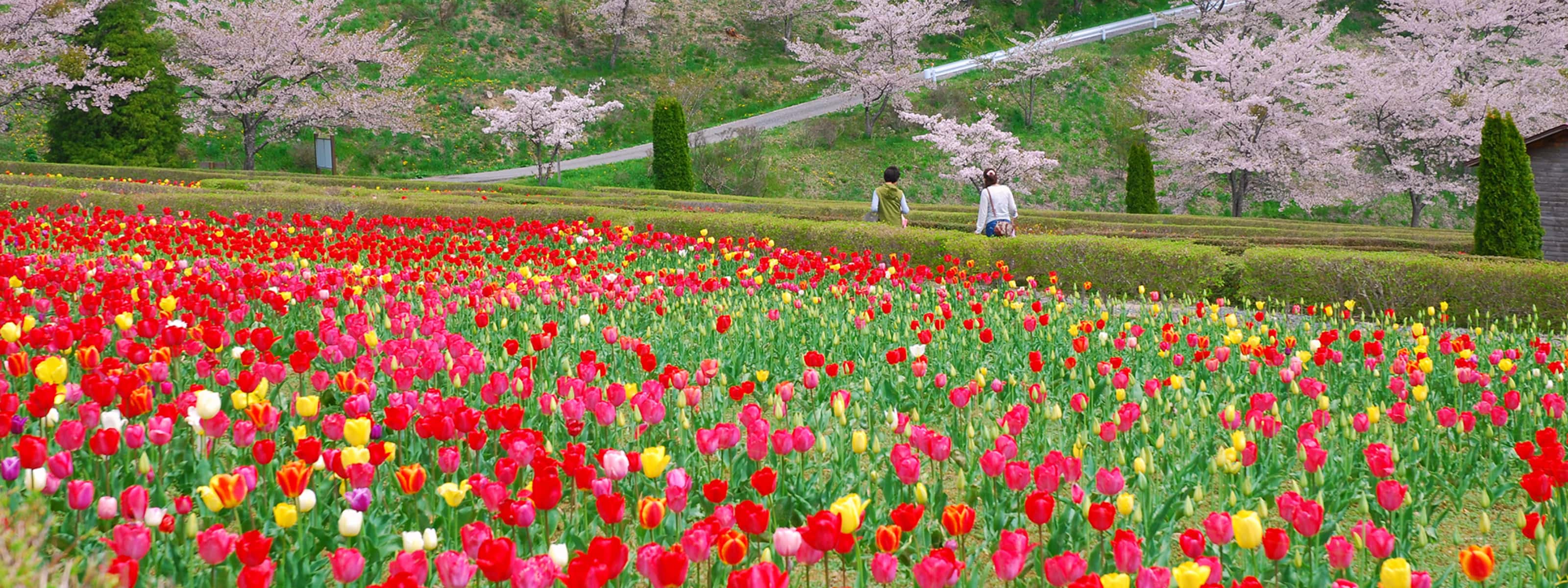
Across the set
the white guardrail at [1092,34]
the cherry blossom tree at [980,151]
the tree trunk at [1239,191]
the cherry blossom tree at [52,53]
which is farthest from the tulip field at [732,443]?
the white guardrail at [1092,34]

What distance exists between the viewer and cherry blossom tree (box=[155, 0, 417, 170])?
29750mm

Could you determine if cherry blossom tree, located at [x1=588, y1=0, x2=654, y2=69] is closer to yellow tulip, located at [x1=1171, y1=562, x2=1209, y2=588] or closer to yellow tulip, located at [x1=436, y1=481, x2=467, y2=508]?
yellow tulip, located at [x1=436, y1=481, x2=467, y2=508]

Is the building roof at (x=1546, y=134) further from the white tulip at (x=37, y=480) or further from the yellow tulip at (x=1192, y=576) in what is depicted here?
the white tulip at (x=37, y=480)

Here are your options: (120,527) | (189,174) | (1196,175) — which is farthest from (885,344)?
(1196,175)

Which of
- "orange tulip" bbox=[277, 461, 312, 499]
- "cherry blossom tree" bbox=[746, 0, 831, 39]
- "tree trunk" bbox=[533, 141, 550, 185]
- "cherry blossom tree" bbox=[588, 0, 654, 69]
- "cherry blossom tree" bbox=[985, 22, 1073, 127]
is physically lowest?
"orange tulip" bbox=[277, 461, 312, 499]

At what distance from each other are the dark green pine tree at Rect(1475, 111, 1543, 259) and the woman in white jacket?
656 centimetres

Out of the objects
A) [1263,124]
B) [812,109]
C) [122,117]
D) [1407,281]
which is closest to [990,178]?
[1407,281]

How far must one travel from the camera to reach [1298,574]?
9.69ft

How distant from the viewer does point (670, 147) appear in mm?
29625

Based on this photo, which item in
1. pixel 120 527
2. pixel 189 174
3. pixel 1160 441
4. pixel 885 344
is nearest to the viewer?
pixel 120 527

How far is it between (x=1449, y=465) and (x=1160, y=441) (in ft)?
4.76

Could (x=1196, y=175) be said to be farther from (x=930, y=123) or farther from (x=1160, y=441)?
(x=1160, y=441)

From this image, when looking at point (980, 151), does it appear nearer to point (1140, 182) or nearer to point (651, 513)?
point (1140, 182)

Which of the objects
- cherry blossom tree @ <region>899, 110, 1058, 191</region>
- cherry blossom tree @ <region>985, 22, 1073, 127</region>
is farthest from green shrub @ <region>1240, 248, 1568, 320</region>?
cherry blossom tree @ <region>985, 22, 1073, 127</region>
